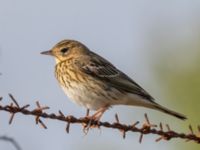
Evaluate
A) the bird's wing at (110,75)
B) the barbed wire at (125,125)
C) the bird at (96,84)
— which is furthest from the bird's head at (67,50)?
the barbed wire at (125,125)

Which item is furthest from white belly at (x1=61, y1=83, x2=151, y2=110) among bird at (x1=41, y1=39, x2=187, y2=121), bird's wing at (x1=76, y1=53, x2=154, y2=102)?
bird's wing at (x1=76, y1=53, x2=154, y2=102)

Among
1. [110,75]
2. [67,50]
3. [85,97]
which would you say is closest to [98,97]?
[85,97]

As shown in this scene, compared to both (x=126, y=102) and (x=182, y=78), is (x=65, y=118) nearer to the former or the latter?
(x=126, y=102)

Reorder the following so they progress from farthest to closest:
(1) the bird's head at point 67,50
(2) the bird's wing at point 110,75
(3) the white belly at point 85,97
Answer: (1) the bird's head at point 67,50, (2) the bird's wing at point 110,75, (3) the white belly at point 85,97

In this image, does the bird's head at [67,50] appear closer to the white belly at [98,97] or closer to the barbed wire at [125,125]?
the white belly at [98,97]

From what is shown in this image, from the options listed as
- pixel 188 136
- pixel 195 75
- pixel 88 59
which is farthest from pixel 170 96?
pixel 188 136

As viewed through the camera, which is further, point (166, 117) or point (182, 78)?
point (182, 78)

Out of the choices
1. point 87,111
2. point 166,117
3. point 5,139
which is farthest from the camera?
point 166,117

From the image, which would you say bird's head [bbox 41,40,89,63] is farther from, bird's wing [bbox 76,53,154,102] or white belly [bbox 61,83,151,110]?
white belly [bbox 61,83,151,110]
